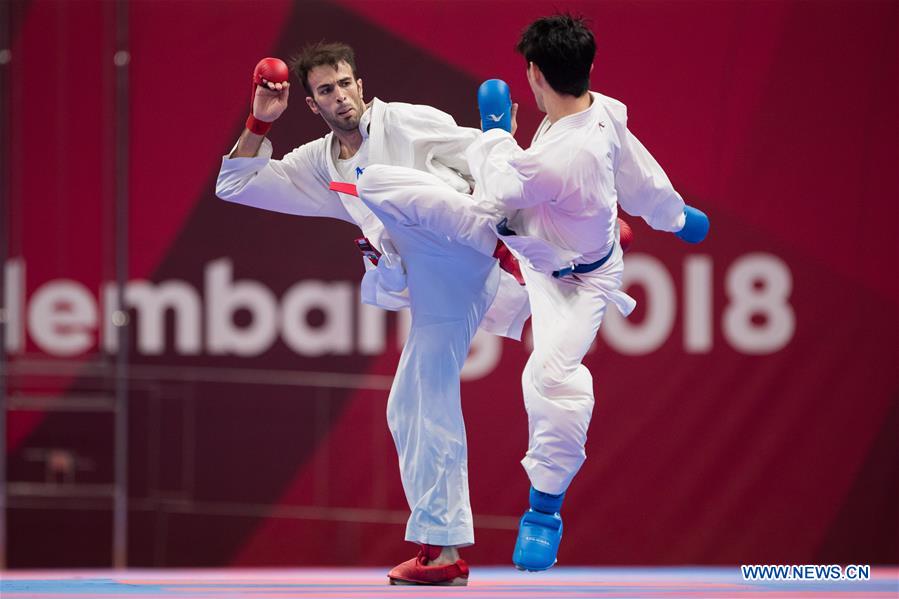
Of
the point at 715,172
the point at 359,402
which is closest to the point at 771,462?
the point at 715,172

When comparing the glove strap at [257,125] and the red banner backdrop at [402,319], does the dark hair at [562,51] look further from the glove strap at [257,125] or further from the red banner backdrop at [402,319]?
the red banner backdrop at [402,319]

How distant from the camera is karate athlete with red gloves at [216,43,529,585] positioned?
11.6 ft

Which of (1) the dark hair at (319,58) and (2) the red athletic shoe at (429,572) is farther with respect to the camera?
(1) the dark hair at (319,58)

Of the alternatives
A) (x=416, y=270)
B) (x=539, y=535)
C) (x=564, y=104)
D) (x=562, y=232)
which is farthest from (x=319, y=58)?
(x=539, y=535)

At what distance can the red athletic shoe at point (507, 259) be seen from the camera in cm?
342

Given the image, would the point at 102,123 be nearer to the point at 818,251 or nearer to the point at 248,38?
the point at 248,38

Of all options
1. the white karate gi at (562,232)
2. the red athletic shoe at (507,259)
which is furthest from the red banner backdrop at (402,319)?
the white karate gi at (562,232)

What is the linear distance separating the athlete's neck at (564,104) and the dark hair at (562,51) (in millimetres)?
13

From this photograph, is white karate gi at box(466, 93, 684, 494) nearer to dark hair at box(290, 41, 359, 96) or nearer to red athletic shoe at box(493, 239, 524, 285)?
red athletic shoe at box(493, 239, 524, 285)

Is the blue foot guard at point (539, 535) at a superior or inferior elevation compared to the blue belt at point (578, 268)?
inferior

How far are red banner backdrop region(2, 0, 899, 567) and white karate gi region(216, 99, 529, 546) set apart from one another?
2493 millimetres

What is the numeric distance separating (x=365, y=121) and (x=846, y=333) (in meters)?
3.51

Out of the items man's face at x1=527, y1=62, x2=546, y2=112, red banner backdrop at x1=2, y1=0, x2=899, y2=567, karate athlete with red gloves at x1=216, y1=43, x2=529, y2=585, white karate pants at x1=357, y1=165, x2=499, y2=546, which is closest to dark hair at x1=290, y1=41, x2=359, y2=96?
karate athlete with red gloves at x1=216, y1=43, x2=529, y2=585

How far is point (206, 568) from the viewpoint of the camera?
244 inches
